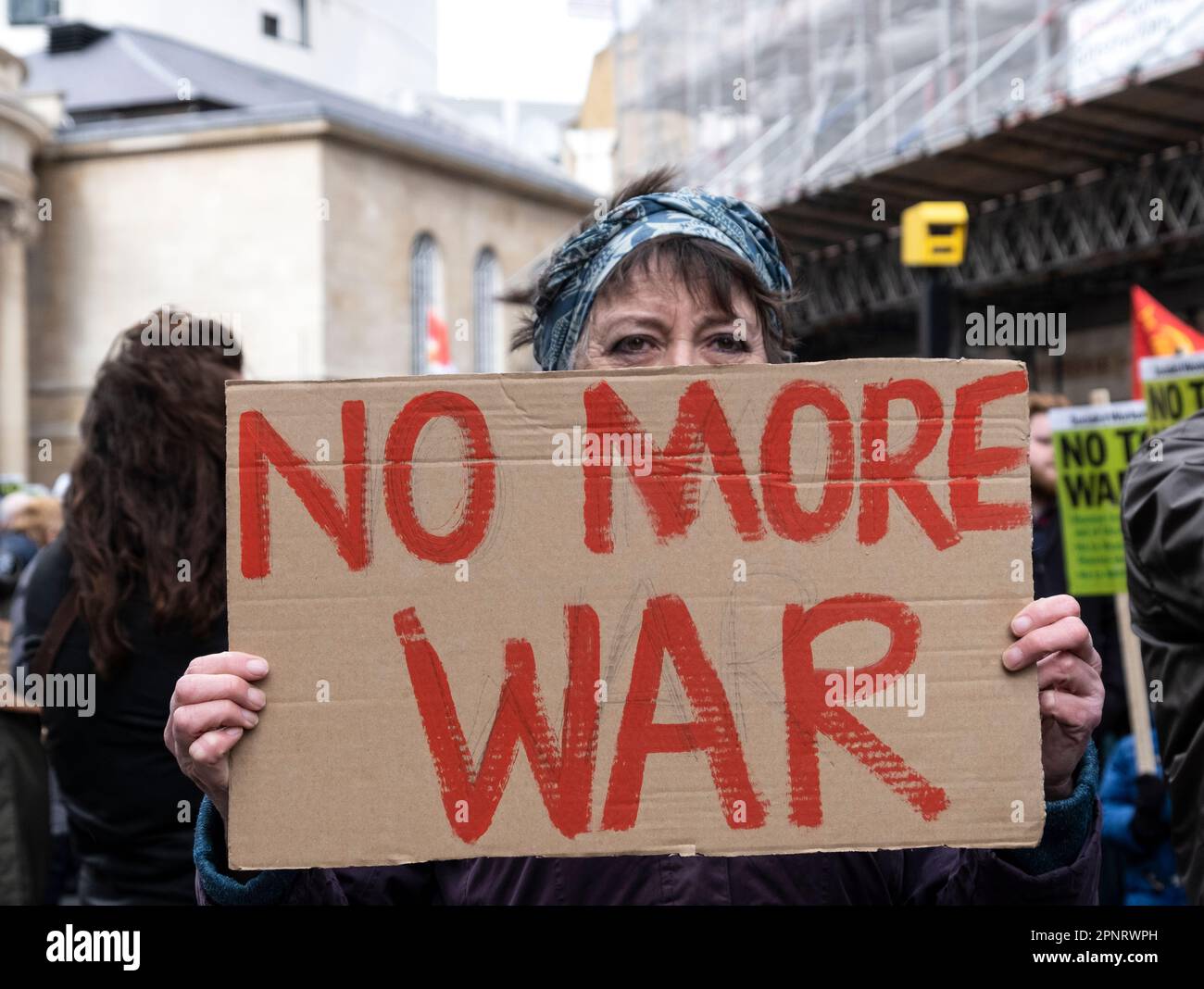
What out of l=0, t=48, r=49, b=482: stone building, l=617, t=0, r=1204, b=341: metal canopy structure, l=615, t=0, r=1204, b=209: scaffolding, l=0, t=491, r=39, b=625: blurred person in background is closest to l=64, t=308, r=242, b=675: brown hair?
l=0, t=491, r=39, b=625: blurred person in background

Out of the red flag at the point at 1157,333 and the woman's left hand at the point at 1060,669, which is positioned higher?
the red flag at the point at 1157,333

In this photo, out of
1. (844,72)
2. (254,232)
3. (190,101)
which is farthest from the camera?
(190,101)

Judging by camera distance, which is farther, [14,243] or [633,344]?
[14,243]

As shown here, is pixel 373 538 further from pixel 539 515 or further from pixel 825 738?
pixel 825 738

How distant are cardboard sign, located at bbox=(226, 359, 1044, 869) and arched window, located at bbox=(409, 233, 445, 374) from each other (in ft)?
117

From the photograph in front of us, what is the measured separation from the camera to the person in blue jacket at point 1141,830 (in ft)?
15.1

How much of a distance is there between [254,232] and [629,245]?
115ft

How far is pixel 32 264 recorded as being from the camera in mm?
38188

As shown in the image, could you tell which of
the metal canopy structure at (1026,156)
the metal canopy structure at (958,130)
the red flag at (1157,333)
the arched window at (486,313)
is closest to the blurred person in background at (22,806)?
the red flag at (1157,333)

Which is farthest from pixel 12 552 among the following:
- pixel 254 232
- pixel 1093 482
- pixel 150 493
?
pixel 254 232

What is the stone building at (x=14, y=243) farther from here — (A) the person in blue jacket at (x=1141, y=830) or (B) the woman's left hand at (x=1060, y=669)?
(B) the woman's left hand at (x=1060, y=669)

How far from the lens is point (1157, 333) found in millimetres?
5145

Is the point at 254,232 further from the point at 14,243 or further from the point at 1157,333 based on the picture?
the point at 1157,333
